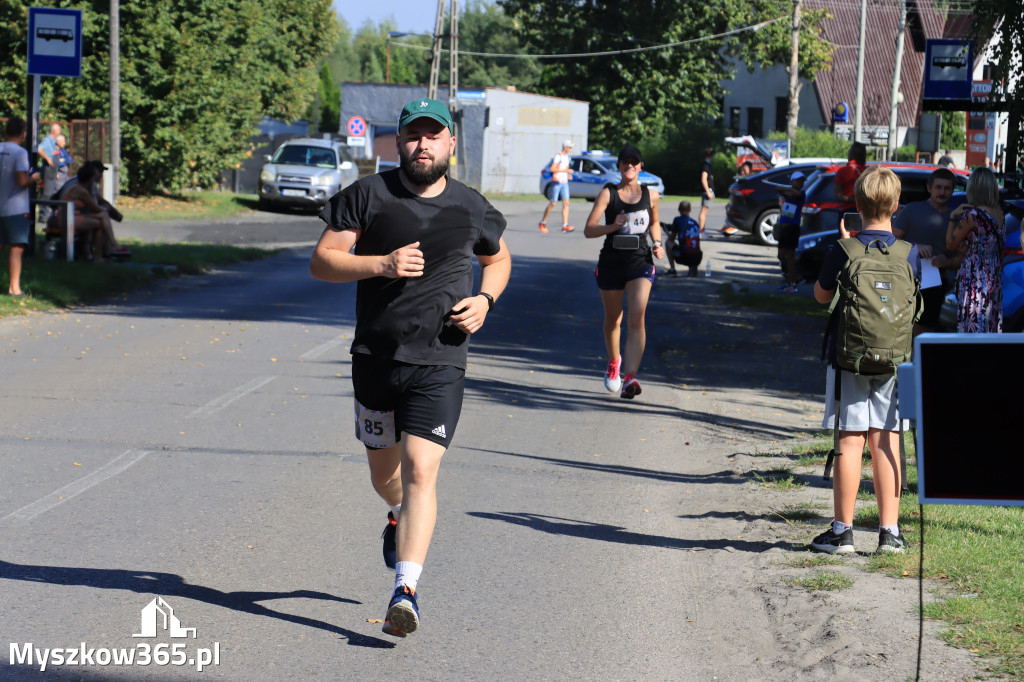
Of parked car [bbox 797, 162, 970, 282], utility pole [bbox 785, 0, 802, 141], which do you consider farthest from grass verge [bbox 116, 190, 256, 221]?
utility pole [bbox 785, 0, 802, 141]

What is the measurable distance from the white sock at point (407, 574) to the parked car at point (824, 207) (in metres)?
12.3

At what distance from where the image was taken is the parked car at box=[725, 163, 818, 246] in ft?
90.4

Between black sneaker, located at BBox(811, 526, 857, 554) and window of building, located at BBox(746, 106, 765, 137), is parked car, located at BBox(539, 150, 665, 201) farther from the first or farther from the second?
black sneaker, located at BBox(811, 526, 857, 554)

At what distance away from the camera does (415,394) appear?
479 cm

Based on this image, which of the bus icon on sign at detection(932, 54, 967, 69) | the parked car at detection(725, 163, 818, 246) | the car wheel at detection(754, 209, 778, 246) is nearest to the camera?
the bus icon on sign at detection(932, 54, 967, 69)

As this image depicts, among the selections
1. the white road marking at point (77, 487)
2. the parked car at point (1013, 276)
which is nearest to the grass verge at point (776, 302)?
the parked car at point (1013, 276)

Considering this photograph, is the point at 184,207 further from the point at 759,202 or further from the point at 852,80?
the point at 852,80

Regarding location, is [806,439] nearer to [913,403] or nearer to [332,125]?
[913,403]

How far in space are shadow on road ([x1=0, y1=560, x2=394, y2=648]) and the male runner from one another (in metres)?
0.63

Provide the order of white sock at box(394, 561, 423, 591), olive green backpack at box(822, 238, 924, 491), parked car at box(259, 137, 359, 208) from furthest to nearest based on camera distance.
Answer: parked car at box(259, 137, 359, 208) < olive green backpack at box(822, 238, 924, 491) < white sock at box(394, 561, 423, 591)

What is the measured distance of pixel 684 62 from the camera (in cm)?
6362

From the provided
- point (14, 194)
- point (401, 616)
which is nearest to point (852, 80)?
point (14, 194)

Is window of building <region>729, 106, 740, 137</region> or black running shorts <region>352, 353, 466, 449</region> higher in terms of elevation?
window of building <region>729, 106, 740, 137</region>

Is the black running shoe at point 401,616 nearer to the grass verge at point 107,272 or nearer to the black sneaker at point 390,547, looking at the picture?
the black sneaker at point 390,547
